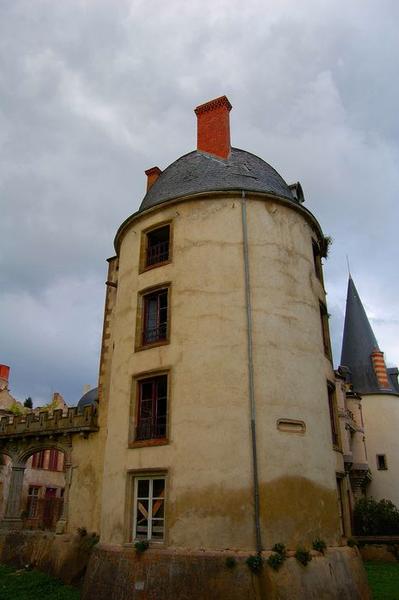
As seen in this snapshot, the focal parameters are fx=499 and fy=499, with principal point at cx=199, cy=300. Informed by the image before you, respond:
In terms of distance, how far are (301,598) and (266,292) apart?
7792 millimetres

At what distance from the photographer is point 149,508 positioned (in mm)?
13344

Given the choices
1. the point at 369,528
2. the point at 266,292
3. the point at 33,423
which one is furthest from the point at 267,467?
the point at 369,528

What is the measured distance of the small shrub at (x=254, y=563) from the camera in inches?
448

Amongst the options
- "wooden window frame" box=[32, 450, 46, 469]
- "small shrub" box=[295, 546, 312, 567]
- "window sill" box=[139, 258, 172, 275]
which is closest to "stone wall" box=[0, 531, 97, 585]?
"small shrub" box=[295, 546, 312, 567]

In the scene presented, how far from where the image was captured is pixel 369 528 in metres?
24.2

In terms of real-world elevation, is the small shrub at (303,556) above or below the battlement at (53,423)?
below

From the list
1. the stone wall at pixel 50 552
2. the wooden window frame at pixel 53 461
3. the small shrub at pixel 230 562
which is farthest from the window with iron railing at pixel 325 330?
the wooden window frame at pixel 53 461

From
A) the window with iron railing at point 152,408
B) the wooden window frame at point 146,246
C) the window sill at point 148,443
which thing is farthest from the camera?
the wooden window frame at point 146,246

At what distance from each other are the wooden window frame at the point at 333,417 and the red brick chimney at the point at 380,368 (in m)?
19.4

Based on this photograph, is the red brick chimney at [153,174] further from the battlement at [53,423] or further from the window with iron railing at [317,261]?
the battlement at [53,423]

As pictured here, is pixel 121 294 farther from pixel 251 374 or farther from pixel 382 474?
pixel 382 474

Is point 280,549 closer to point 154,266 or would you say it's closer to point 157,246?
point 154,266

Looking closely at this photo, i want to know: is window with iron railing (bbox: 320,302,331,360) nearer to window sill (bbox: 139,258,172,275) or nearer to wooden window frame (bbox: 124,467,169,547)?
window sill (bbox: 139,258,172,275)

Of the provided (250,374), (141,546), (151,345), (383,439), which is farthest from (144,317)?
(383,439)
